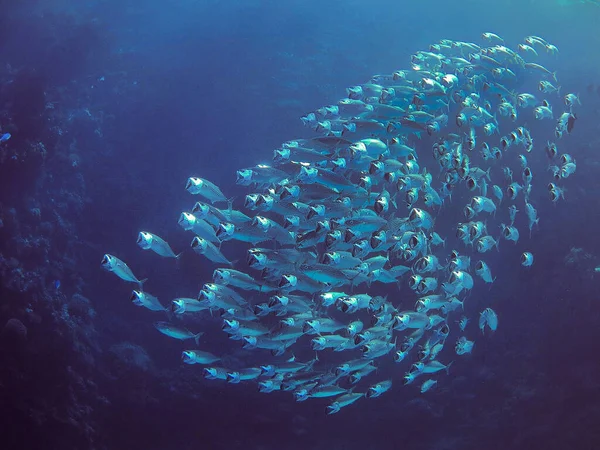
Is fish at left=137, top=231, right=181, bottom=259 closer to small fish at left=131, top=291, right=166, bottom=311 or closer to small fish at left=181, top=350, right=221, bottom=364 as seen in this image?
small fish at left=131, top=291, right=166, bottom=311

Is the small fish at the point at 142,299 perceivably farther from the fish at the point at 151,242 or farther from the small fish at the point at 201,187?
the small fish at the point at 201,187

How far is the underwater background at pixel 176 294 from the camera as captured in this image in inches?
367

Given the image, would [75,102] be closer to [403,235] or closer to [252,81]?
[252,81]

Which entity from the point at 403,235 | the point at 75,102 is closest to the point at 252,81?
the point at 75,102

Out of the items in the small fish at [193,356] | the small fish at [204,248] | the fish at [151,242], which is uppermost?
the fish at [151,242]

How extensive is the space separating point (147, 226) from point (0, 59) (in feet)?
46.0

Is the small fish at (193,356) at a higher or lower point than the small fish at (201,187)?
lower

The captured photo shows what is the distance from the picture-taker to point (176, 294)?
31.2 ft

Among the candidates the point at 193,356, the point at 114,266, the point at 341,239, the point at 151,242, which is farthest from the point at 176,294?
the point at 341,239

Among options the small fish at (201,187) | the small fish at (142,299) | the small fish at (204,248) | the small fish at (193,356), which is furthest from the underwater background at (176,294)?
A: the small fish at (201,187)

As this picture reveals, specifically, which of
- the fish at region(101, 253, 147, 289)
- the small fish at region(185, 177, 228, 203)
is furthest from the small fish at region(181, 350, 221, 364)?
the small fish at region(185, 177, 228, 203)

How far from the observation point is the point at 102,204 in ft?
36.3

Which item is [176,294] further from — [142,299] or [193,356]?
[142,299]

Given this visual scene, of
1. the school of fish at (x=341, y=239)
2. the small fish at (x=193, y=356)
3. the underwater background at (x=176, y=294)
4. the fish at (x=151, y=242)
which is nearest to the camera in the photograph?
the fish at (x=151, y=242)
